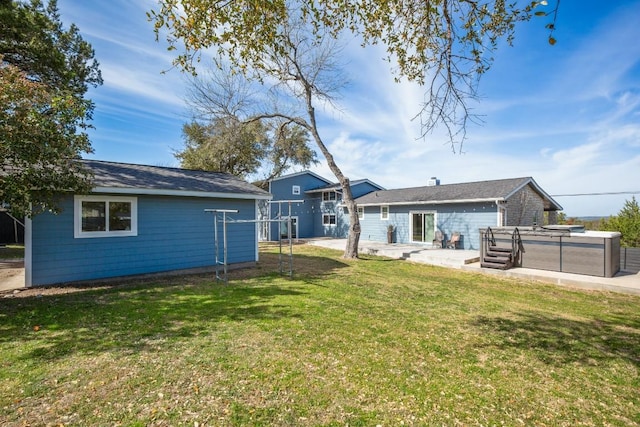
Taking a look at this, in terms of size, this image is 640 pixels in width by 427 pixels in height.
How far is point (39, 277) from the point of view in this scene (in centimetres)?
678

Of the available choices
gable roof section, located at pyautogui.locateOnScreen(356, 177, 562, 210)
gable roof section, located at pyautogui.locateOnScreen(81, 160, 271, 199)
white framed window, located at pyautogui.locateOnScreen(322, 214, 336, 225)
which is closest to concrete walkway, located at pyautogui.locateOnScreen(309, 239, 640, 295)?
gable roof section, located at pyautogui.locateOnScreen(356, 177, 562, 210)

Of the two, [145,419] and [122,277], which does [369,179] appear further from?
[145,419]

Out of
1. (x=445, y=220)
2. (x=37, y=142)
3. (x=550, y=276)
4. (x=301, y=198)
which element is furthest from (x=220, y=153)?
(x=550, y=276)

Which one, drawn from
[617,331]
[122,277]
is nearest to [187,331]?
[122,277]

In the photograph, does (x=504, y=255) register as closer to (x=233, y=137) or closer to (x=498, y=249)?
(x=498, y=249)

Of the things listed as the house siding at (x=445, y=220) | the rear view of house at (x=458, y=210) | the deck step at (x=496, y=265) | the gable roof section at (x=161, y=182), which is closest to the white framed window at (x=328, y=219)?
the house siding at (x=445, y=220)

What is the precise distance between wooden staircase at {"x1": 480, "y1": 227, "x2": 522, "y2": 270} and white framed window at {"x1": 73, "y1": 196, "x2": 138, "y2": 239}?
10.7 meters

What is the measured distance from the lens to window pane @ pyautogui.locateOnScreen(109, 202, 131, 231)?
25.0 feet

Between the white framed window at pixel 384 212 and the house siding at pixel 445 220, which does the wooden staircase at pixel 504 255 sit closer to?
the house siding at pixel 445 220

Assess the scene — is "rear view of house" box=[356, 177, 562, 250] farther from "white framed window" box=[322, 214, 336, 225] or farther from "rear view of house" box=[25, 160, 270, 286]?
"rear view of house" box=[25, 160, 270, 286]

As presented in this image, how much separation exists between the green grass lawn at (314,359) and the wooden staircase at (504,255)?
3073 millimetres

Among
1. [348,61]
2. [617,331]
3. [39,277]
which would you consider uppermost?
[348,61]

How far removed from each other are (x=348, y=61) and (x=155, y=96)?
370 inches

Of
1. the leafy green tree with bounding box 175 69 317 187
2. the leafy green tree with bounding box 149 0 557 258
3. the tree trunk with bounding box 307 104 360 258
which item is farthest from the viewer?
the leafy green tree with bounding box 175 69 317 187
